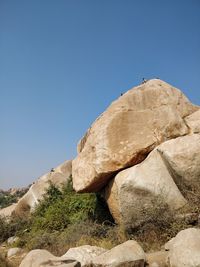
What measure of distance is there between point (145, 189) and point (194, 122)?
334 centimetres

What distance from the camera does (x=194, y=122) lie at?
10844 millimetres

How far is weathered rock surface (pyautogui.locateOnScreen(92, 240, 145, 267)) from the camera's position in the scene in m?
6.75

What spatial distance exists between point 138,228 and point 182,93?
18.3ft


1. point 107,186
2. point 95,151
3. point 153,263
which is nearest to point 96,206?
point 107,186

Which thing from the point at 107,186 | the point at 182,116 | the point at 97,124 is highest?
the point at 97,124

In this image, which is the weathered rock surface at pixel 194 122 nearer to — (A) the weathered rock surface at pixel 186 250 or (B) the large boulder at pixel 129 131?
(B) the large boulder at pixel 129 131

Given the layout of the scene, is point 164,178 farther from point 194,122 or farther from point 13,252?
point 13,252

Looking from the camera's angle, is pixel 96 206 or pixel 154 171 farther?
pixel 96 206

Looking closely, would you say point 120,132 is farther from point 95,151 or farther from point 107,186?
point 107,186

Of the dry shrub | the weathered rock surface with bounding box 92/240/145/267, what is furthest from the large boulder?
the weathered rock surface with bounding box 92/240/145/267

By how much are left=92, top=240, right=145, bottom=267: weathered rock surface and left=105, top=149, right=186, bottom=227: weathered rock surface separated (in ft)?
6.13

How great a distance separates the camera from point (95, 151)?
10922mm

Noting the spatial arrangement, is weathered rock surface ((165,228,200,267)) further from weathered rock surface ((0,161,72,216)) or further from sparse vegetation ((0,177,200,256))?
weathered rock surface ((0,161,72,216))

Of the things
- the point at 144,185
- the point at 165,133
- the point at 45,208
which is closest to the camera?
the point at 144,185
